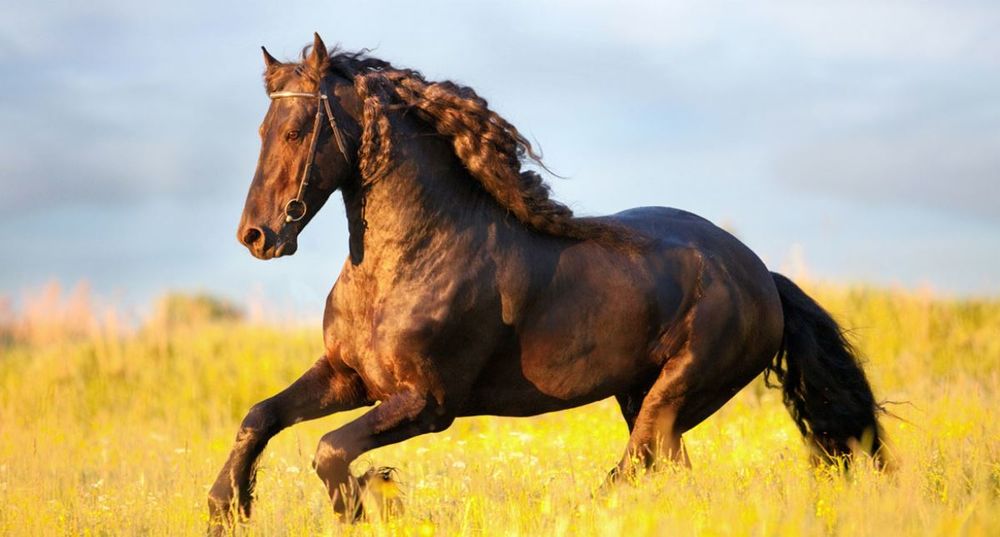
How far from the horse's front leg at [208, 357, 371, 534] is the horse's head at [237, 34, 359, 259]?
2.35 feet

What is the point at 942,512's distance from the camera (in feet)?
16.3

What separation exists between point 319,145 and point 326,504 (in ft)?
7.22

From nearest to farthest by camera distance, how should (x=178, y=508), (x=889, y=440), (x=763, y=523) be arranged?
(x=763, y=523) → (x=178, y=508) → (x=889, y=440)

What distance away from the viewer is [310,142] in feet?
17.3

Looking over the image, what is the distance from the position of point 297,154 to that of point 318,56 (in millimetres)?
489

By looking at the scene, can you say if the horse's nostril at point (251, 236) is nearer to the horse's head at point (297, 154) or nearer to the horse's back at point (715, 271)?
the horse's head at point (297, 154)

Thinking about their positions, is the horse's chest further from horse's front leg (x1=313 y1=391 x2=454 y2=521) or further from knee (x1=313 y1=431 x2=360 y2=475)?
knee (x1=313 y1=431 x2=360 y2=475)

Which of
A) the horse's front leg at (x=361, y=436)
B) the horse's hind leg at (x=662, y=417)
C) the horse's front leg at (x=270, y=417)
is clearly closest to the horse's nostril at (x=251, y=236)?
the horse's front leg at (x=270, y=417)

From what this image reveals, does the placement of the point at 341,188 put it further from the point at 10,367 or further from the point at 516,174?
the point at 10,367

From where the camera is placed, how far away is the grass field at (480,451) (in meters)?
5.10

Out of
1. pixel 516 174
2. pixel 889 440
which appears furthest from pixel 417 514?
pixel 889 440

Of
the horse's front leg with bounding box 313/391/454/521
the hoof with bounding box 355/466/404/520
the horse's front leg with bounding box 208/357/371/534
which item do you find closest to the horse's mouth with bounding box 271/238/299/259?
the horse's front leg with bounding box 208/357/371/534

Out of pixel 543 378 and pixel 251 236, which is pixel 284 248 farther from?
pixel 543 378

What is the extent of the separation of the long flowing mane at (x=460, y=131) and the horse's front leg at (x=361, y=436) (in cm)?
109
